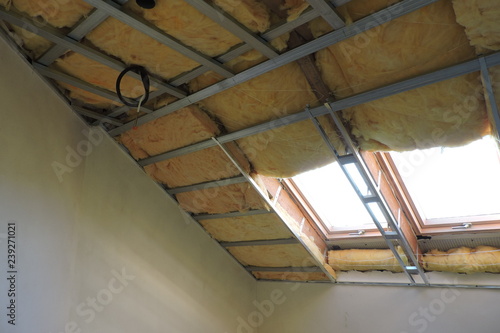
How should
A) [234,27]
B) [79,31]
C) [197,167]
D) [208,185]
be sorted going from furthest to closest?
[208,185] < [197,167] < [79,31] < [234,27]

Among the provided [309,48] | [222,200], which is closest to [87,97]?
[222,200]

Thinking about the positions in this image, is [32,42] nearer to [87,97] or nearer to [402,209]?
[87,97]

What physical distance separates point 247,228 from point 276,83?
1880 mm

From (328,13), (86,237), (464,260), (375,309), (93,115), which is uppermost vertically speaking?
(93,115)

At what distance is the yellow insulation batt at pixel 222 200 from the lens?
310 cm

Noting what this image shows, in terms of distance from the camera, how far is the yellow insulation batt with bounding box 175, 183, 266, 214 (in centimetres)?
310

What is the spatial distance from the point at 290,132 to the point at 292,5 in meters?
0.91

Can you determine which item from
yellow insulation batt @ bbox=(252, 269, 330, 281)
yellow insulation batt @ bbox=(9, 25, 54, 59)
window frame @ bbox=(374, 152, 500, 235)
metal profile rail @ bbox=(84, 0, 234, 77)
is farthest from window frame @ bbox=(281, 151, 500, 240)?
yellow insulation batt @ bbox=(9, 25, 54, 59)

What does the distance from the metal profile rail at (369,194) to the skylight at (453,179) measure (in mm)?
363

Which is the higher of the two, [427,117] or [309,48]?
[309,48]

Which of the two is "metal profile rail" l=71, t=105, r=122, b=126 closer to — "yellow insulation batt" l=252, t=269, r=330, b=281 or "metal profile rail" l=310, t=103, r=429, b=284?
"metal profile rail" l=310, t=103, r=429, b=284

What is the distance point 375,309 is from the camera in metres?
3.38

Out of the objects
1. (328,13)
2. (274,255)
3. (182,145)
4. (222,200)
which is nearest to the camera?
(328,13)

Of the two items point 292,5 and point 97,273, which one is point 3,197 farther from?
point 292,5
